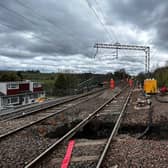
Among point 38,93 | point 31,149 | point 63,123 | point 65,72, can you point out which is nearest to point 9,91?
point 38,93

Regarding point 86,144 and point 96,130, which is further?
point 96,130

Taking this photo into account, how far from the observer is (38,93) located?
61.0 meters

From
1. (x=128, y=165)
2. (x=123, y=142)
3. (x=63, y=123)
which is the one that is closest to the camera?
(x=128, y=165)

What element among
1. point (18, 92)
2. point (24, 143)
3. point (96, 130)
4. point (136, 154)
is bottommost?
point (18, 92)

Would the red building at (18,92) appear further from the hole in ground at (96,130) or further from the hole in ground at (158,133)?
the hole in ground at (158,133)

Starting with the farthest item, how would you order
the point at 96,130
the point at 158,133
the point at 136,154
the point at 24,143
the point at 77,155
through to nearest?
the point at 96,130, the point at 158,133, the point at 24,143, the point at 77,155, the point at 136,154

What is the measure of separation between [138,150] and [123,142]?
90cm

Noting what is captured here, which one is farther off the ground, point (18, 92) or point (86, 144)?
point (86, 144)

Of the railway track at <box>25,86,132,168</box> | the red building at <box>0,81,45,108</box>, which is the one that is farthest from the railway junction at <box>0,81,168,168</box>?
the red building at <box>0,81,45,108</box>

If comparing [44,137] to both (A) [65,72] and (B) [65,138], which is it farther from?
(A) [65,72]

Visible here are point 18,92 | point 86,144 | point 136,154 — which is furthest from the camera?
point 18,92

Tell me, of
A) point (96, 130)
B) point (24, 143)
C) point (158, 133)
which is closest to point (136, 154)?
point (158, 133)

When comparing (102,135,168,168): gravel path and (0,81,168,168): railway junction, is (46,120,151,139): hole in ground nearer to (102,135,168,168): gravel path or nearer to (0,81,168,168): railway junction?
(0,81,168,168): railway junction

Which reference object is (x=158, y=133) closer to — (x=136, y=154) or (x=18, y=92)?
(x=136, y=154)
